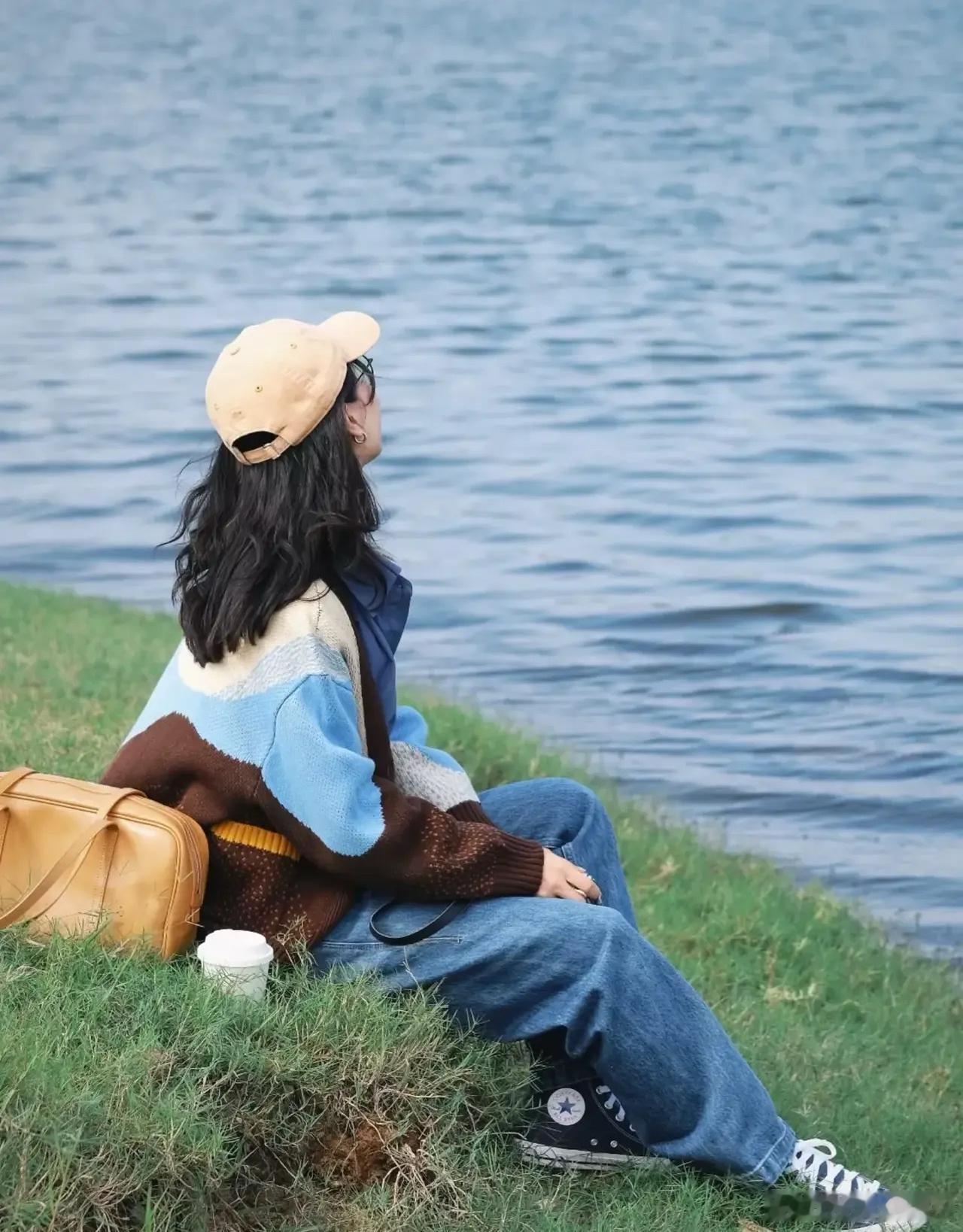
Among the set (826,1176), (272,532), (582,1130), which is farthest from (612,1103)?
(272,532)

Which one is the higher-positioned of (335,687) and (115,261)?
(335,687)

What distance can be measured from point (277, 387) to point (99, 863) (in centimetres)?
84

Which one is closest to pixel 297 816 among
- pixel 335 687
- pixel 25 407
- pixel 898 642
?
pixel 335 687

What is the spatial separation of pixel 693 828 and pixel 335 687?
4176 mm

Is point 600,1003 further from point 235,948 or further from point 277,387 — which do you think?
point 277,387

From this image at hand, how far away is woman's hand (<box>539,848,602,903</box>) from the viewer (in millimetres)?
3238

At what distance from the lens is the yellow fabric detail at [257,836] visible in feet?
10.5

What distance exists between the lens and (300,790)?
3076 millimetres

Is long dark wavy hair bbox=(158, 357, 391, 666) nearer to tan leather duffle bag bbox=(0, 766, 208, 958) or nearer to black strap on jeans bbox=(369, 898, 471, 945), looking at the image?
tan leather duffle bag bbox=(0, 766, 208, 958)

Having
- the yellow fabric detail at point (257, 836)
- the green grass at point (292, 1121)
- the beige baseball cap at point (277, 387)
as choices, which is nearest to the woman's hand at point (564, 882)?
the green grass at point (292, 1121)

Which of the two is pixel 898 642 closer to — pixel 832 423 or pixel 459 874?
pixel 832 423

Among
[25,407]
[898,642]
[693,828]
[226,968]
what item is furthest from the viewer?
[25,407]

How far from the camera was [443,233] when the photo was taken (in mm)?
24531

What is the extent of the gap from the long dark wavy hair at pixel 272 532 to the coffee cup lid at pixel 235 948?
46cm
